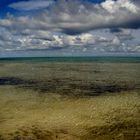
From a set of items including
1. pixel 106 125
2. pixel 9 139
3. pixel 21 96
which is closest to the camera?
pixel 9 139

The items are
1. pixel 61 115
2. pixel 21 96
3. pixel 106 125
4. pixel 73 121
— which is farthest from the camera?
pixel 21 96

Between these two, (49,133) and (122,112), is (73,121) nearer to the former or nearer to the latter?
(49,133)

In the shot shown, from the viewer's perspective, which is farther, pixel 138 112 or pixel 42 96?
pixel 42 96

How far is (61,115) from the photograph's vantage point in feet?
69.9

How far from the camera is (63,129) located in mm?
17516

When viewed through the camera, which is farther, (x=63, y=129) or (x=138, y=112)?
(x=138, y=112)

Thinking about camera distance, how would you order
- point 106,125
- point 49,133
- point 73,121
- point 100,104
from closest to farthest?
point 49,133 → point 106,125 → point 73,121 → point 100,104

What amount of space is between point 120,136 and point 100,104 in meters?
9.27

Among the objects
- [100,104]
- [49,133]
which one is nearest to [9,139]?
[49,133]

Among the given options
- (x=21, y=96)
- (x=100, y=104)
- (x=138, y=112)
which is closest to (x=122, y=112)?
(x=138, y=112)

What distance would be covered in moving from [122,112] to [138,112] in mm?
1366

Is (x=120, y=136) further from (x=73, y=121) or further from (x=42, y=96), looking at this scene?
(x=42, y=96)

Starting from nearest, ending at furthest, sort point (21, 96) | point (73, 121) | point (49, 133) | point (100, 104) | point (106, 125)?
point (49, 133) → point (106, 125) → point (73, 121) → point (100, 104) → point (21, 96)

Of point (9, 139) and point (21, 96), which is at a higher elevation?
point (21, 96)
